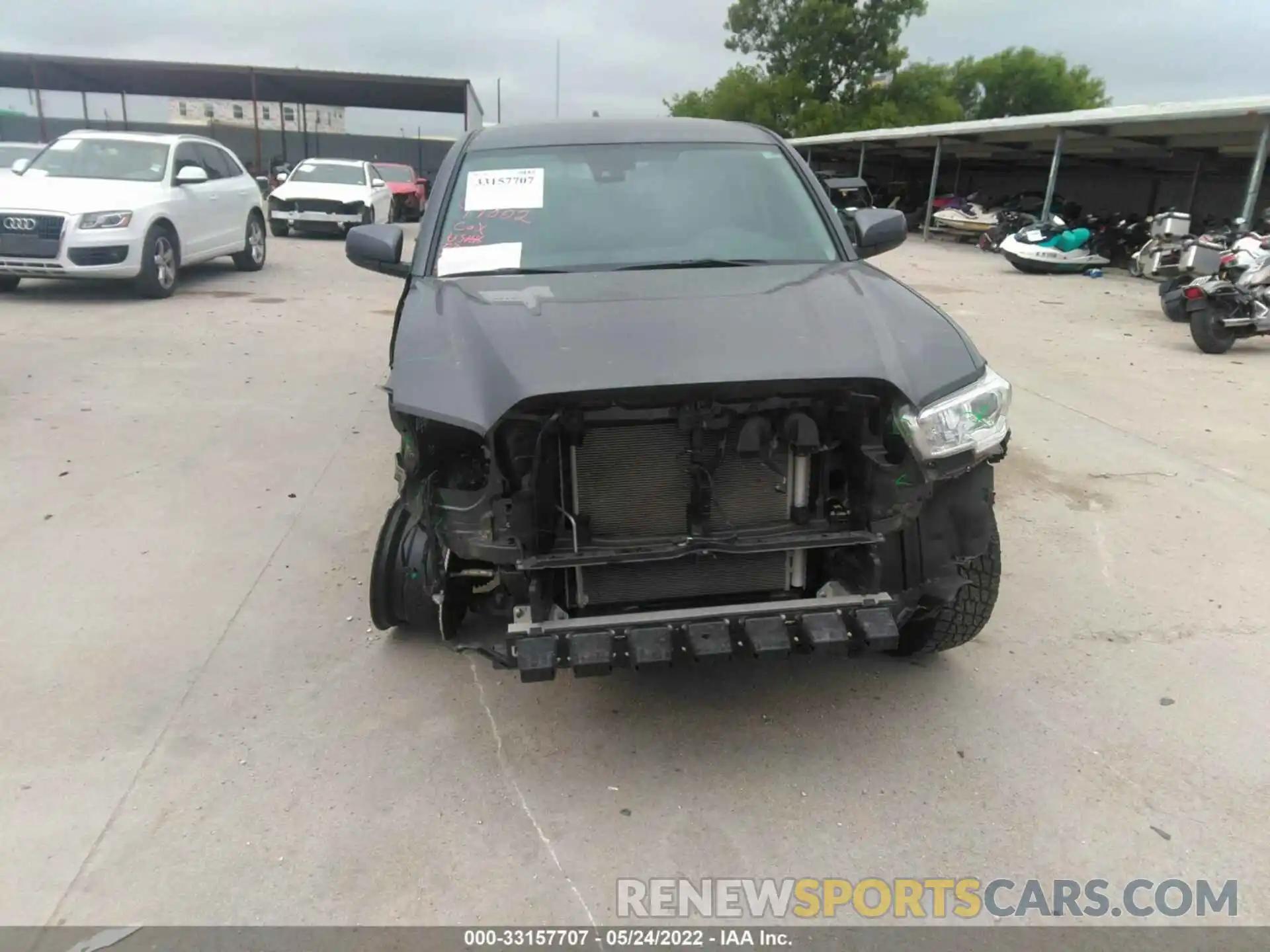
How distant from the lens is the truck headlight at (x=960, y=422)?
8.26ft

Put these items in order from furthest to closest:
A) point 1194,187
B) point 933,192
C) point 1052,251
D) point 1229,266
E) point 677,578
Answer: point 933,192
point 1194,187
point 1052,251
point 1229,266
point 677,578

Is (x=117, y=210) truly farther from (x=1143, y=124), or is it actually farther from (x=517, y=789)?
(x=1143, y=124)

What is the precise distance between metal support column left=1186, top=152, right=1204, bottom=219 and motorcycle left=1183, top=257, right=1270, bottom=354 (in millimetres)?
11607

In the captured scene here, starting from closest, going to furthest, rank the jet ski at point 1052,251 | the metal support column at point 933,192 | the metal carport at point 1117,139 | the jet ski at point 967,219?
1. the metal carport at point 1117,139
2. the jet ski at point 1052,251
3. the jet ski at point 967,219
4. the metal support column at point 933,192

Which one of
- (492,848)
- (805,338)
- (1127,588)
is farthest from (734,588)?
(1127,588)

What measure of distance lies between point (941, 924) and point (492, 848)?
1.15 metres

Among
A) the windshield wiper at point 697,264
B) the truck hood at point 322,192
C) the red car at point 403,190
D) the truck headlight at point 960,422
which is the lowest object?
the red car at point 403,190

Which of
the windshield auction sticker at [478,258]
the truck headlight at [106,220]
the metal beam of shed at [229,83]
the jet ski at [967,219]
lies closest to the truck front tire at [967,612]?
the windshield auction sticker at [478,258]

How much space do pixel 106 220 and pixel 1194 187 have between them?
20.1m

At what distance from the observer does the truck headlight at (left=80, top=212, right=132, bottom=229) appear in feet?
29.6

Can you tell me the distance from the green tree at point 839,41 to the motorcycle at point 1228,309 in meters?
38.5

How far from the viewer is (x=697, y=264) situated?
134 inches

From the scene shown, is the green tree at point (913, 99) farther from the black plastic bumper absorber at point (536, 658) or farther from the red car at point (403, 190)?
the black plastic bumper absorber at point (536, 658)

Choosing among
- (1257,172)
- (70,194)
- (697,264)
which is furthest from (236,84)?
(697,264)
